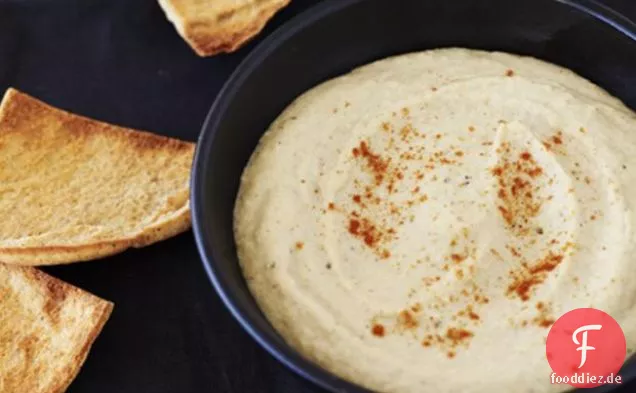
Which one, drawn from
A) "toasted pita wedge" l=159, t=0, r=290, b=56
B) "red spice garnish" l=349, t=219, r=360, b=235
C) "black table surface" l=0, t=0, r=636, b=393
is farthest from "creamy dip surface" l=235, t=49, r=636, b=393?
"toasted pita wedge" l=159, t=0, r=290, b=56

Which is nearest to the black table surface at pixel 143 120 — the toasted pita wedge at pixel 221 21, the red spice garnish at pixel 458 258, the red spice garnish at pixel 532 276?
the toasted pita wedge at pixel 221 21

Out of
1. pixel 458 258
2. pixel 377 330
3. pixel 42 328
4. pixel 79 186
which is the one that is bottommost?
pixel 42 328

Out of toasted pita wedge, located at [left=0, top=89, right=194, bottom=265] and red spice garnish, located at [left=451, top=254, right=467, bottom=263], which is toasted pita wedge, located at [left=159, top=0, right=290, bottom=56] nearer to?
toasted pita wedge, located at [left=0, top=89, right=194, bottom=265]

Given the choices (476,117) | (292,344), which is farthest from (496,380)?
(476,117)

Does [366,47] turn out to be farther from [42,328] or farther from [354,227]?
[42,328]

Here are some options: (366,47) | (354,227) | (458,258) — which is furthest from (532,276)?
(366,47)

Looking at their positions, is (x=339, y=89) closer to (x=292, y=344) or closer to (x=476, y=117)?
(x=476, y=117)
